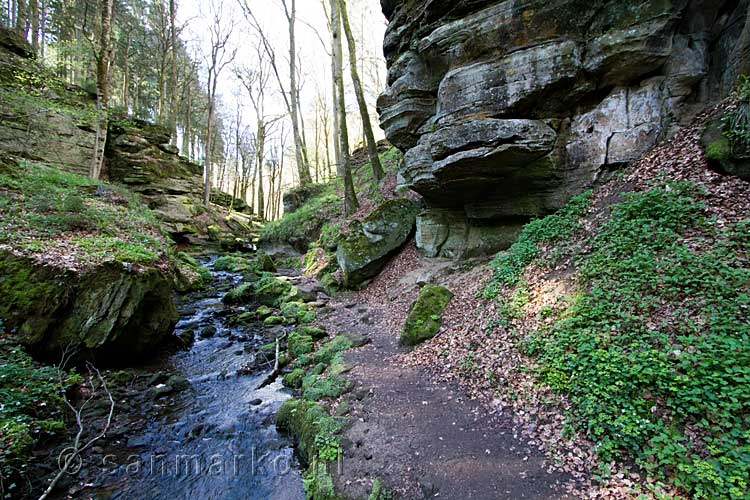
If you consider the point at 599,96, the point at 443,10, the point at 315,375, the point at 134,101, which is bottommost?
the point at 315,375

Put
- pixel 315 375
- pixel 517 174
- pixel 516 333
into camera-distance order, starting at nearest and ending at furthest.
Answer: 1. pixel 516 333
2. pixel 315 375
3. pixel 517 174

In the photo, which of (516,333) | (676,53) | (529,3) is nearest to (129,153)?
(529,3)

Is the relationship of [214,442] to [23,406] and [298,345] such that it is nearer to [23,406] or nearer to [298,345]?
[23,406]

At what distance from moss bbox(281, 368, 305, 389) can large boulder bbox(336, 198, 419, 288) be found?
498 cm

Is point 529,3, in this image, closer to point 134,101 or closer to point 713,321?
point 713,321

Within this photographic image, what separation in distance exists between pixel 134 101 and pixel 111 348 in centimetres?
3097

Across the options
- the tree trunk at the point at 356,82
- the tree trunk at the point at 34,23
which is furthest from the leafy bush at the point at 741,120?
the tree trunk at the point at 34,23

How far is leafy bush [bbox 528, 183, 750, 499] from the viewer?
3186mm

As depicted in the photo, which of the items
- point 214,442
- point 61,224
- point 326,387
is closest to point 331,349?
point 326,387

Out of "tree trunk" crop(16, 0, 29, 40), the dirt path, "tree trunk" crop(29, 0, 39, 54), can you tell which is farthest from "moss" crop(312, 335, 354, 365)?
"tree trunk" crop(29, 0, 39, 54)

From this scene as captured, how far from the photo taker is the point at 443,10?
9.55 metres

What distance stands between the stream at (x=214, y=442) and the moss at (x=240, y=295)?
3.67 m

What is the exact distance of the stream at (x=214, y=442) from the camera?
4668 mm

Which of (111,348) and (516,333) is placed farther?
(111,348)
